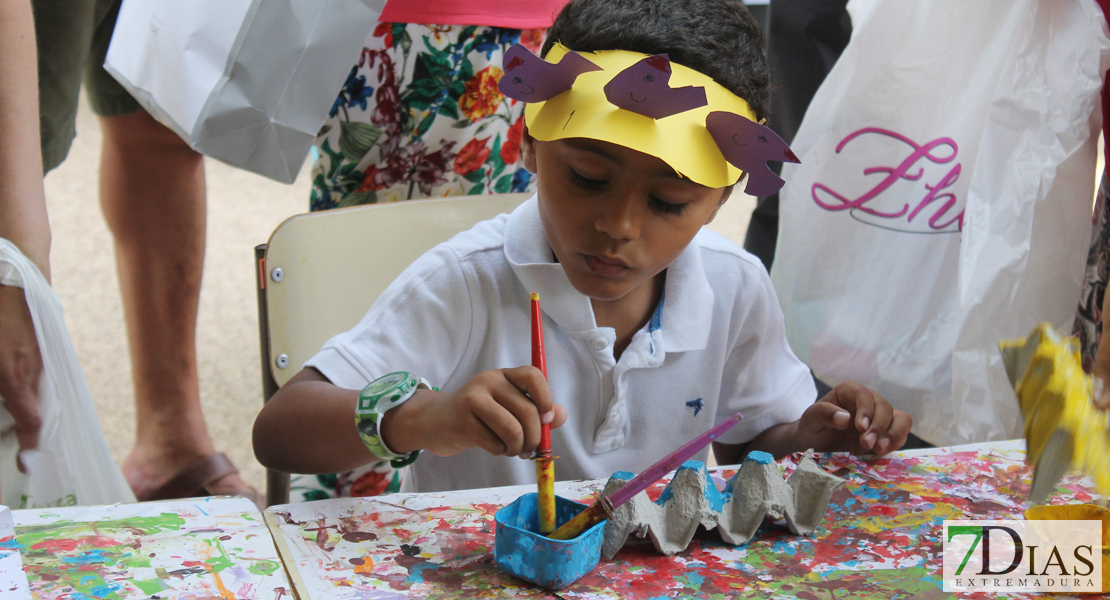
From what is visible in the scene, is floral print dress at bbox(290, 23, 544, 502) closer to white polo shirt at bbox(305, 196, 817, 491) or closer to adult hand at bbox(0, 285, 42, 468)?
white polo shirt at bbox(305, 196, 817, 491)

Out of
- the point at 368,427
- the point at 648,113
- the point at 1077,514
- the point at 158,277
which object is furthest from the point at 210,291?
the point at 1077,514

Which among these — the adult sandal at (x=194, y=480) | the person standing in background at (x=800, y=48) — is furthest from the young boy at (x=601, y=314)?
the person standing in background at (x=800, y=48)

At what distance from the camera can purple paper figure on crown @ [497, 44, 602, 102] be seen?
2.73 feet

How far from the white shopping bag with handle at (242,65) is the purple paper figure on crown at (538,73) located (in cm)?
36

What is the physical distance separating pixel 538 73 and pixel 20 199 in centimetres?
58

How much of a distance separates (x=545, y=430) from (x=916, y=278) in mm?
876

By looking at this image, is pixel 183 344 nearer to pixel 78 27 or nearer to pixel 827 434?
pixel 78 27

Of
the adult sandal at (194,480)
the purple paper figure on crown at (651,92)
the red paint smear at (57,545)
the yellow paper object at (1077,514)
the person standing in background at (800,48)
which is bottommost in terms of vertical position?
the adult sandal at (194,480)

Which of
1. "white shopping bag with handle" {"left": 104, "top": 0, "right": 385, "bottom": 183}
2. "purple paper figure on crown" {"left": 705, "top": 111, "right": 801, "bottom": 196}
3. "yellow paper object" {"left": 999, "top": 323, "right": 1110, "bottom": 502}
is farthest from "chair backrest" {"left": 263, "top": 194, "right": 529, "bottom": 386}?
"yellow paper object" {"left": 999, "top": 323, "right": 1110, "bottom": 502}

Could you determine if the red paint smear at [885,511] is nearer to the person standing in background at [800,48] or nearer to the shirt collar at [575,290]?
the shirt collar at [575,290]

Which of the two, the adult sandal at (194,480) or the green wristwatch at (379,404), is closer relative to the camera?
the green wristwatch at (379,404)

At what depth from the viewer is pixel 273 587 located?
0.67 m

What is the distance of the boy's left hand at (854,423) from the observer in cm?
97

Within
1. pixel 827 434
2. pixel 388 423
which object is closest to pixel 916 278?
pixel 827 434
